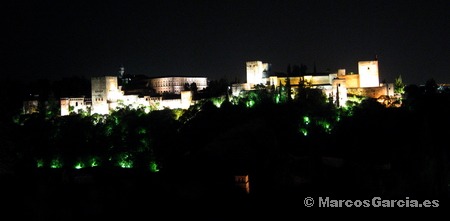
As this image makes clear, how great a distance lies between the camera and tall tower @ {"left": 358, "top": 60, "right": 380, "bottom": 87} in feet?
213

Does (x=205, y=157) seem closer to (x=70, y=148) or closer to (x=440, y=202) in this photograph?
(x=70, y=148)

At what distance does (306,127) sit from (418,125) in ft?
32.0

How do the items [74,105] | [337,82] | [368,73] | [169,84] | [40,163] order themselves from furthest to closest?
[169,84]
[74,105]
[368,73]
[337,82]
[40,163]

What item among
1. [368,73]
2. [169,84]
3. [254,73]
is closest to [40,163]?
[169,84]

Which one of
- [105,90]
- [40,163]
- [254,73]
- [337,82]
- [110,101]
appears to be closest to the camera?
[40,163]

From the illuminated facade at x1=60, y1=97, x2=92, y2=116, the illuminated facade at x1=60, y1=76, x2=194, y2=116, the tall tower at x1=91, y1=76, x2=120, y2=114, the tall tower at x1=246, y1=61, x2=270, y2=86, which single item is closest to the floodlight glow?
the illuminated facade at x1=60, y1=97, x2=92, y2=116

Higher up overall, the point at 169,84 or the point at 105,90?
the point at 169,84

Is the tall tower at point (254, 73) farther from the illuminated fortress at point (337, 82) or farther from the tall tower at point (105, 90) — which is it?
the tall tower at point (105, 90)

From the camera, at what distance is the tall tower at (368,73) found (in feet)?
213

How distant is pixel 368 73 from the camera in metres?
65.1

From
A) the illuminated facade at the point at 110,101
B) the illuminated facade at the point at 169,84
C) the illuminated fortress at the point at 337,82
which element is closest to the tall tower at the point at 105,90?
the illuminated facade at the point at 110,101

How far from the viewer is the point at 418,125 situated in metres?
49.2

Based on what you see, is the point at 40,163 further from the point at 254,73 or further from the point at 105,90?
the point at 254,73

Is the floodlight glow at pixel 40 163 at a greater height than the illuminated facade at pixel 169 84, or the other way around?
the illuminated facade at pixel 169 84
